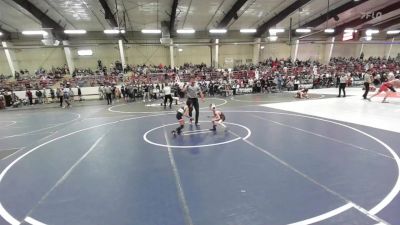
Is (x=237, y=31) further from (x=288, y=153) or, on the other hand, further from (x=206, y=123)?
(x=288, y=153)

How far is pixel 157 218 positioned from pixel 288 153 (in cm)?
393

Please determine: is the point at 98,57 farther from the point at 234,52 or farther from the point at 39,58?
the point at 234,52

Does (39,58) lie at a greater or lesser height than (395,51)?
greater

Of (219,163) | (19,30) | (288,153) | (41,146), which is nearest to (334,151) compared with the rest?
(288,153)

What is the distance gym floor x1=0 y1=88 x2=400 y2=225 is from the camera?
3.98 meters

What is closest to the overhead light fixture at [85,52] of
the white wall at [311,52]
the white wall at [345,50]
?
the white wall at [311,52]

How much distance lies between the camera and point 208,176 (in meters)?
5.35

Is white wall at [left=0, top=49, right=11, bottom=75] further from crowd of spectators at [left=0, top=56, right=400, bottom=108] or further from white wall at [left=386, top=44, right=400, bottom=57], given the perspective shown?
white wall at [left=386, top=44, right=400, bottom=57]

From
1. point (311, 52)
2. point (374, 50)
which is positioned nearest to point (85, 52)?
point (311, 52)

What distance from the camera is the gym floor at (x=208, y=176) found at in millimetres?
3979

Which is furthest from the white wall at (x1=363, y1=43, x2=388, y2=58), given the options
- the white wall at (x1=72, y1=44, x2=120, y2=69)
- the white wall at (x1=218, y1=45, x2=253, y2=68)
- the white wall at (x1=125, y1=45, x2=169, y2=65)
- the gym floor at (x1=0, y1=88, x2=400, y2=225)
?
the gym floor at (x1=0, y1=88, x2=400, y2=225)

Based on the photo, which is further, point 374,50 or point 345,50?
point 374,50

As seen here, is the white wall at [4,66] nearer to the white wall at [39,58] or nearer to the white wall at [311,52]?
the white wall at [39,58]

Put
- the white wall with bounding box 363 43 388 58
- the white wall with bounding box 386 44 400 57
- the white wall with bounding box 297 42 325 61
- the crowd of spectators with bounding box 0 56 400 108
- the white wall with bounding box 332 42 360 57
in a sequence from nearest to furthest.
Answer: the crowd of spectators with bounding box 0 56 400 108
the white wall with bounding box 297 42 325 61
the white wall with bounding box 332 42 360 57
the white wall with bounding box 363 43 388 58
the white wall with bounding box 386 44 400 57
